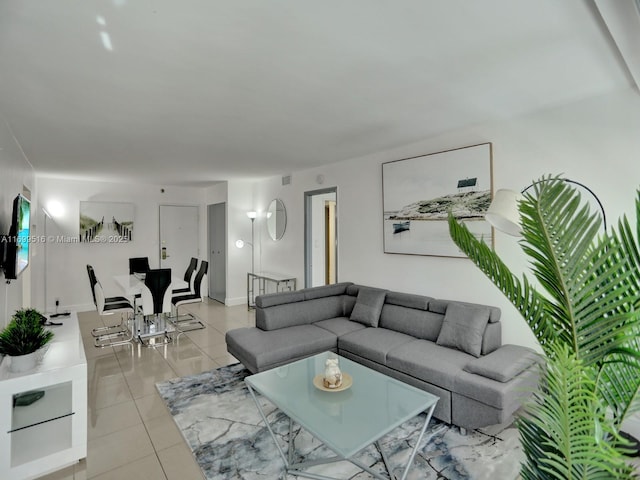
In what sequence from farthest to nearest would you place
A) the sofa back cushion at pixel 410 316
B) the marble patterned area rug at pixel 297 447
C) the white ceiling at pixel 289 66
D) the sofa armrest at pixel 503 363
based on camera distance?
the sofa back cushion at pixel 410 316, the sofa armrest at pixel 503 363, the marble patterned area rug at pixel 297 447, the white ceiling at pixel 289 66

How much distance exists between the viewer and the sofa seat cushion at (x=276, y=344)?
10.3 feet

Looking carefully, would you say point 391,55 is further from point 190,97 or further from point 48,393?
point 48,393

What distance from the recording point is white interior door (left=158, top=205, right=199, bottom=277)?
7195mm

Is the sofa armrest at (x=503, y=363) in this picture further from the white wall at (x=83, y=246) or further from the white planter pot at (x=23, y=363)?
the white wall at (x=83, y=246)

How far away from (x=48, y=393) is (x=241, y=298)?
15.0ft

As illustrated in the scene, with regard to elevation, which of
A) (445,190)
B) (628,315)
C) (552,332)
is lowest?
(552,332)

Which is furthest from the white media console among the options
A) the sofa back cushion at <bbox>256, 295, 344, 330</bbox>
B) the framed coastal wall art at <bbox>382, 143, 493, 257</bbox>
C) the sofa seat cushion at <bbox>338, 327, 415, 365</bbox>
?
the framed coastal wall art at <bbox>382, 143, 493, 257</bbox>

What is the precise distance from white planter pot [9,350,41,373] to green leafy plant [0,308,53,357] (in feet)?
0.07

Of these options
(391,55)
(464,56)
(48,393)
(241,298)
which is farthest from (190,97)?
(241,298)

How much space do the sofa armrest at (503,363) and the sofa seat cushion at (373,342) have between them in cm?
72

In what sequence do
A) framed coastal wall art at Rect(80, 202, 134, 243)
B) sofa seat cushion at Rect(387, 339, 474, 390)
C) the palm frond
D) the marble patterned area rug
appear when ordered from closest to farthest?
1. the palm frond
2. the marble patterned area rug
3. sofa seat cushion at Rect(387, 339, 474, 390)
4. framed coastal wall art at Rect(80, 202, 134, 243)

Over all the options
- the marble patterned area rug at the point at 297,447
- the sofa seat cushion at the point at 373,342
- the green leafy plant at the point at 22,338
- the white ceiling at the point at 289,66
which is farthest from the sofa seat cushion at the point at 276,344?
the white ceiling at the point at 289,66

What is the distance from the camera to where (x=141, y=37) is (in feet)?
5.59

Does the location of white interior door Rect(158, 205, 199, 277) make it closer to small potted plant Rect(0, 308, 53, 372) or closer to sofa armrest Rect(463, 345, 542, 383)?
small potted plant Rect(0, 308, 53, 372)
